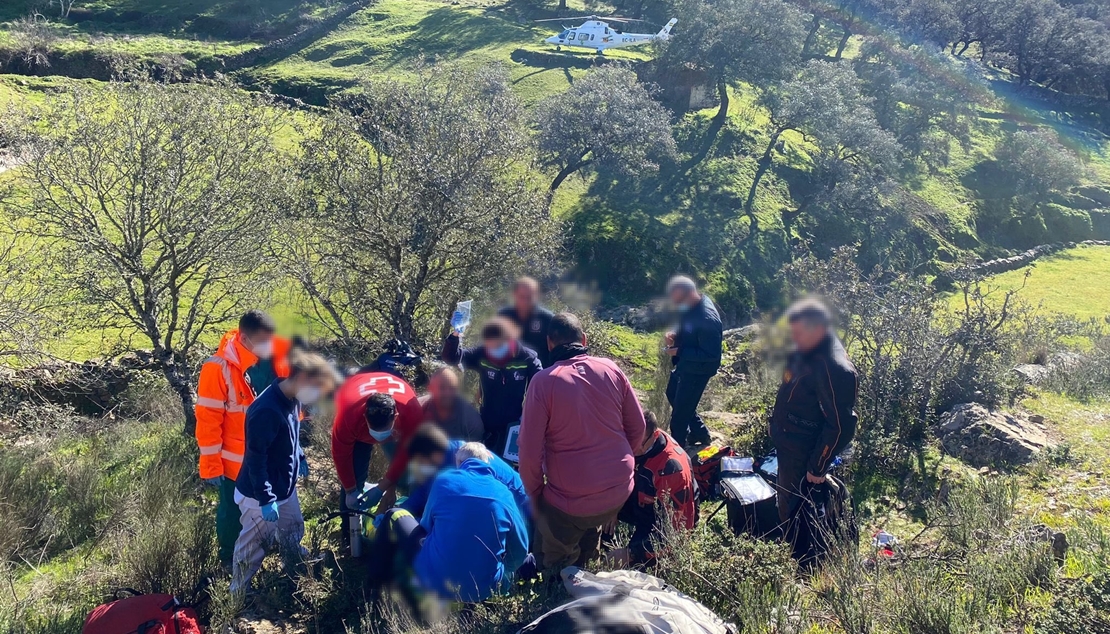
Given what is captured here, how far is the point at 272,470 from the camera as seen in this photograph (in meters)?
4.49

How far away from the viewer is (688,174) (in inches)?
1091

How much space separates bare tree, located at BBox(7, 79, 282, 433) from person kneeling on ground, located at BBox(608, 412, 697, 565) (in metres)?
5.41

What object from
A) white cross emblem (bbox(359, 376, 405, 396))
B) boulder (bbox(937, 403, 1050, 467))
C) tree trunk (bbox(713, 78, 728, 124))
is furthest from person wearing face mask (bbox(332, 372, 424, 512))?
tree trunk (bbox(713, 78, 728, 124))

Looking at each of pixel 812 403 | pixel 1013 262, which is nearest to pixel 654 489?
pixel 812 403

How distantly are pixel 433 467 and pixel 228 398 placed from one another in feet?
5.86

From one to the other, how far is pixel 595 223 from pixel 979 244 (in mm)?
17650

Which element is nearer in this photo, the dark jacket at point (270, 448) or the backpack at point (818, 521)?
the dark jacket at point (270, 448)

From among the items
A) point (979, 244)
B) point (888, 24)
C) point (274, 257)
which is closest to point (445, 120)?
point (274, 257)

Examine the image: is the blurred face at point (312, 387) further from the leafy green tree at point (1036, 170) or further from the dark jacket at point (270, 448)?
the leafy green tree at point (1036, 170)

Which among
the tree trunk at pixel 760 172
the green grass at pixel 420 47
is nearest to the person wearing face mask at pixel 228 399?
the tree trunk at pixel 760 172

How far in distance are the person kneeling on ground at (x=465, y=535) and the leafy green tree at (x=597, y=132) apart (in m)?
19.9

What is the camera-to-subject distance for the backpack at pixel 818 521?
4.75 meters

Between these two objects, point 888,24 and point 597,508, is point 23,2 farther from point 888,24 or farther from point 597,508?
point 888,24

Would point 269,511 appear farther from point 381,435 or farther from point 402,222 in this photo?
point 402,222
